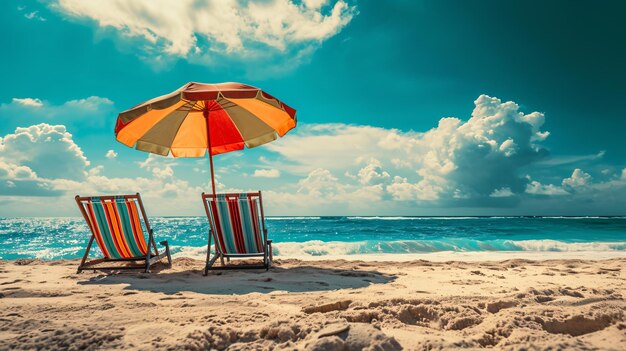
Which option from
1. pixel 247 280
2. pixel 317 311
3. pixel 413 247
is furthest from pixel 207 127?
pixel 413 247

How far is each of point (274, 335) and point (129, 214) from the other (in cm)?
347

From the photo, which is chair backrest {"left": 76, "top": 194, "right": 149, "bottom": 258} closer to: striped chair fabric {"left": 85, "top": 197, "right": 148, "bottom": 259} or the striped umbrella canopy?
striped chair fabric {"left": 85, "top": 197, "right": 148, "bottom": 259}

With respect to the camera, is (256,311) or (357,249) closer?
(256,311)

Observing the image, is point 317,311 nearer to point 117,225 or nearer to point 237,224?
point 237,224

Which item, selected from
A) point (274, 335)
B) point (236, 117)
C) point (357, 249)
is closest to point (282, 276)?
point (274, 335)

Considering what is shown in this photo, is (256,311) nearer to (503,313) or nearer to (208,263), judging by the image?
(503,313)

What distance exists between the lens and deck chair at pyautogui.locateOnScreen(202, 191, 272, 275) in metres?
4.43

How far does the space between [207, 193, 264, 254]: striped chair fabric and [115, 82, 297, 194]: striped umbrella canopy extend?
33.7 inches

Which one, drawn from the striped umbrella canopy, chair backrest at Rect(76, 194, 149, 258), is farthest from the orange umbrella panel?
chair backrest at Rect(76, 194, 149, 258)

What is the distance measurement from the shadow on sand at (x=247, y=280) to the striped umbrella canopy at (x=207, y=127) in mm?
1583

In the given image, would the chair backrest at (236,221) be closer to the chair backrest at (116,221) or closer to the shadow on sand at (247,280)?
the shadow on sand at (247,280)

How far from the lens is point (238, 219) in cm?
450

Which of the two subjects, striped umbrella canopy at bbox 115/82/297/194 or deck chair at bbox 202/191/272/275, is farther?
striped umbrella canopy at bbox 115/82/297/194

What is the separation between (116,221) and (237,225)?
1.63 metres
